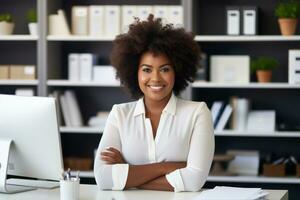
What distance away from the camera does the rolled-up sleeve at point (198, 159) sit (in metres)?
2.99

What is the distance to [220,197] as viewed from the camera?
268 centimetres

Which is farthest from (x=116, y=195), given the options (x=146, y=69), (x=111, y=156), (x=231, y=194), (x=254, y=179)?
(x=254, y=179)

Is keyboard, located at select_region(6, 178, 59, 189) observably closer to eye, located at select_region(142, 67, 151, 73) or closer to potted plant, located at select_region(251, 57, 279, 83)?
eye, located at select_region(142, 67, 151, 73)

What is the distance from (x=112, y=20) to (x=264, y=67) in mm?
1185

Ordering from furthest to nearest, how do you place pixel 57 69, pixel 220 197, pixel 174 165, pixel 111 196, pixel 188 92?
1. pixel 57 69
2. pixel 188 92
3. pixel 174 165
4. pixel 111 196
5. pixel 220 197

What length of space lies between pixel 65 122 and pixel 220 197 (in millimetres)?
2773

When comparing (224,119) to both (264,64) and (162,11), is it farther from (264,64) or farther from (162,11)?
(162,11)

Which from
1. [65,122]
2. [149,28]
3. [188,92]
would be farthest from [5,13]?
[149,28]

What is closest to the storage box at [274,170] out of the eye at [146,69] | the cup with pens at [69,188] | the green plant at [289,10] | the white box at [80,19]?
the green plant at [289,10]

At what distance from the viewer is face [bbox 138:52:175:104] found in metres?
3.17

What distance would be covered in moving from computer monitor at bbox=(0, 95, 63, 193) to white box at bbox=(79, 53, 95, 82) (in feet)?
7.31

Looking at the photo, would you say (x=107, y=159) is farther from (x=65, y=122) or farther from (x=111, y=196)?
(x=65, y=122)

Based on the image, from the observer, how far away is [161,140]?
10.4 ft

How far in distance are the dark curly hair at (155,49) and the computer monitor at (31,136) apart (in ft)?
1.84
